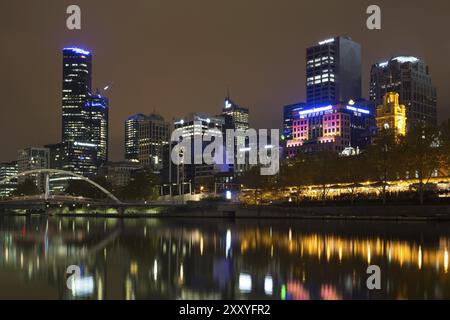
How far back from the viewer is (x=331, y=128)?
185000 millimetres

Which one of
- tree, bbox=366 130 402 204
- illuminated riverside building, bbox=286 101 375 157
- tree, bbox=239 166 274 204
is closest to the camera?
tree, bbox=366 130 402 204

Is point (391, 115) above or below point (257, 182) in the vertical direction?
above

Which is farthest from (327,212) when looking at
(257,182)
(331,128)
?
(331,128)

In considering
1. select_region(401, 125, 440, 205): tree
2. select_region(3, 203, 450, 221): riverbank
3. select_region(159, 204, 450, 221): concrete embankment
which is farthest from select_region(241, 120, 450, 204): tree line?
select_region(3, 203, 450, 221): riverbank

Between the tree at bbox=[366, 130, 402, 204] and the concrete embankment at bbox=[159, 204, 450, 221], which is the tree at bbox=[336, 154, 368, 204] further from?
the concrete embankment at bbox=[159, 204, 450, 221]

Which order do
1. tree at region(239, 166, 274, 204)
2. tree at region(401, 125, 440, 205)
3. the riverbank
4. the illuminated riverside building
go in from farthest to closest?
the illuminated riverside building, tree at region(239, 166, 274, 204), tree at region(401, 125, 440, 205), the riverbank

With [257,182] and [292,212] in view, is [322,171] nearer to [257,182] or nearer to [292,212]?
[292,212]

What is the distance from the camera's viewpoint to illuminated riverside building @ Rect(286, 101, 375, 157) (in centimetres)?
17988

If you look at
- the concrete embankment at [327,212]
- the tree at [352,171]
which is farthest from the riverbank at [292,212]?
the tree at [352,171]

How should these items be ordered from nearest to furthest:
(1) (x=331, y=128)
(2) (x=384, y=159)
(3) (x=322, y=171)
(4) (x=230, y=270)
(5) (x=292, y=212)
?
(4) (x=230, y=270) → (2) (x=384, y=159) → (5) (x=292, y=212) → (3) (x=322, y=171) → (1) (x=331, y=128)

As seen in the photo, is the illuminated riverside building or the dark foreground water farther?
the illuminated riverside building

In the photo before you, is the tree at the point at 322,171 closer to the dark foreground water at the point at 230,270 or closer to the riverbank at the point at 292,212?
the riverbank at the point at 292,212

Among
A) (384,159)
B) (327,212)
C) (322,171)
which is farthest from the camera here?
(322,171)
